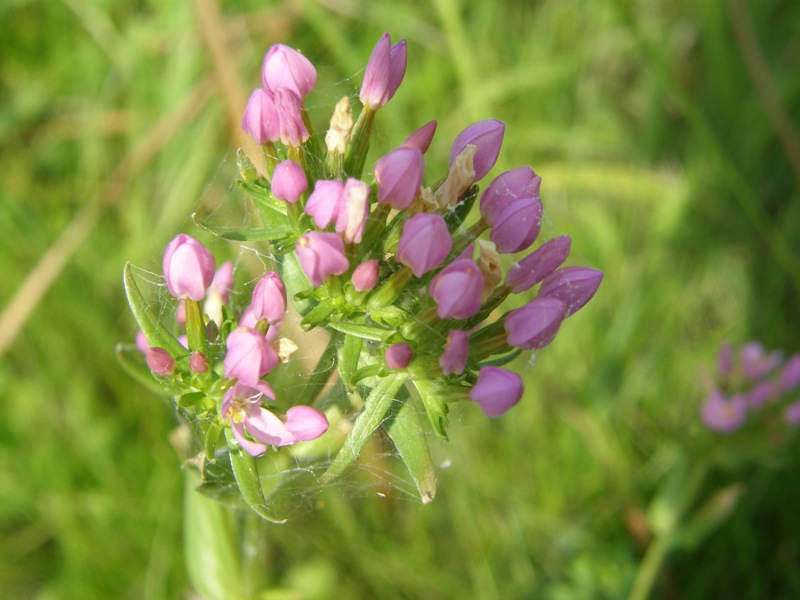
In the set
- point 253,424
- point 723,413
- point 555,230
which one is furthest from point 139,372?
point 723,413

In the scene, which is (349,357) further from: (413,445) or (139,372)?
(139,372)

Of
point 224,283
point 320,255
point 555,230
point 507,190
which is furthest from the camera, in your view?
point 555,230

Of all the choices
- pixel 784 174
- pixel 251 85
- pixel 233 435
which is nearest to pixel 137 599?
pixel 233 435

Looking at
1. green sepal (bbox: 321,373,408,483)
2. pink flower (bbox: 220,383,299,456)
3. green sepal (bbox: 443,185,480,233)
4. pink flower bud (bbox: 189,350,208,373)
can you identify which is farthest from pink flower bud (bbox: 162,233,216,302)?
green sepal (bbox: 443,185,480,233)

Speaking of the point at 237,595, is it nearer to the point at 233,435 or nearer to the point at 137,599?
the point at 233,435

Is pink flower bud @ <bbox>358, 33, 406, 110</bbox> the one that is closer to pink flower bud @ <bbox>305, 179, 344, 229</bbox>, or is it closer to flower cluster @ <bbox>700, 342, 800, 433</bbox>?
pink flower bud @ <bbox>305, 179, 344, 229</bbox>
